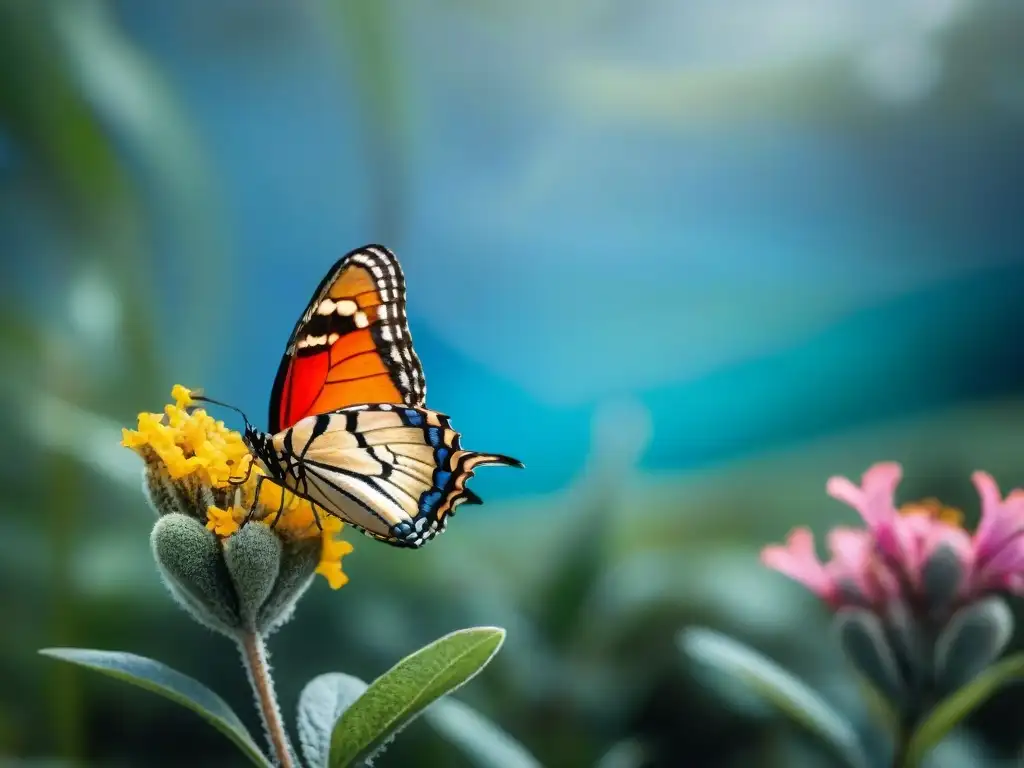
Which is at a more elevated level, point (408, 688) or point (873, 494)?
point (873, 494)

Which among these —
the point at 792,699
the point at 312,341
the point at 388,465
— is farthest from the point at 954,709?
the point at 312,341

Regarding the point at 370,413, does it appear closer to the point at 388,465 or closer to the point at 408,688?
the point at 388,465

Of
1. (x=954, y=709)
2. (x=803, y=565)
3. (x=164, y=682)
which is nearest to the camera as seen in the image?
(x=164, y=682)

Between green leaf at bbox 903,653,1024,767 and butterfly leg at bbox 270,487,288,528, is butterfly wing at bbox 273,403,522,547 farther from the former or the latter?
green leaf at bbox 903,653,1024,767

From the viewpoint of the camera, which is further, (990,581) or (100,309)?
(100,309)

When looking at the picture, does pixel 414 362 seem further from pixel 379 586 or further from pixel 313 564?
pixel 379 586

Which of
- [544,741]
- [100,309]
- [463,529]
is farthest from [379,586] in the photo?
[100,309]
